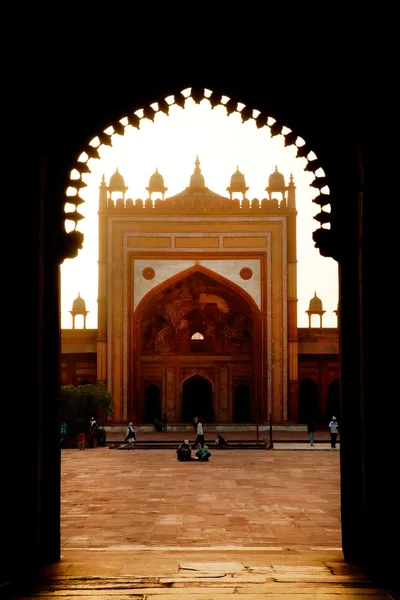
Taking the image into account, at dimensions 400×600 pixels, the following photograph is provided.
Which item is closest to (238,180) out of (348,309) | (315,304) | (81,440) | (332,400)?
(315,304)

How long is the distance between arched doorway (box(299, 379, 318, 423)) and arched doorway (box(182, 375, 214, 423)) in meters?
3.60

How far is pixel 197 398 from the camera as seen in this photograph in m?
29.7

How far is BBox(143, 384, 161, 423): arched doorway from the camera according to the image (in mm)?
29281

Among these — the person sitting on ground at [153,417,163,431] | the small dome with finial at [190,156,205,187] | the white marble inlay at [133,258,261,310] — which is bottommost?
the person sitting on ground at [153,417,163,431]

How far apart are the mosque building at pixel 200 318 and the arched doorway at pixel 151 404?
0.13ft

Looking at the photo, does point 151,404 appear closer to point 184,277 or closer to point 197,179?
point 184,277

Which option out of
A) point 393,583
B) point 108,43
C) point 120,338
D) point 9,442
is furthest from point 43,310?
point 120,338

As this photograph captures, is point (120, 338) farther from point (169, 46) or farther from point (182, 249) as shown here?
point (169, 46)

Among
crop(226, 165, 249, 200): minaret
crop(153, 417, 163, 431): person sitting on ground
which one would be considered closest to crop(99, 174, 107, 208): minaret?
crop(226, 165, 249, 200): minaret

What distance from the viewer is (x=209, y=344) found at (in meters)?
29.8

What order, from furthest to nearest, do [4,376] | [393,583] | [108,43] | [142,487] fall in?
[142,487] → [108,43] → [4,376] → [393,583]

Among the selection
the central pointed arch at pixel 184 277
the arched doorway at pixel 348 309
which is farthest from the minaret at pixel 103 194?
the arched doorway at pixel 348 309

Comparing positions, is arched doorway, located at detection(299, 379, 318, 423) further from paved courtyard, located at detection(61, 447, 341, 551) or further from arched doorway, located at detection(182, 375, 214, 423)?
paved courtyard, located at detection(61, 447, 341, 551)

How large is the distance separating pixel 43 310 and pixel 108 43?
203 cm
